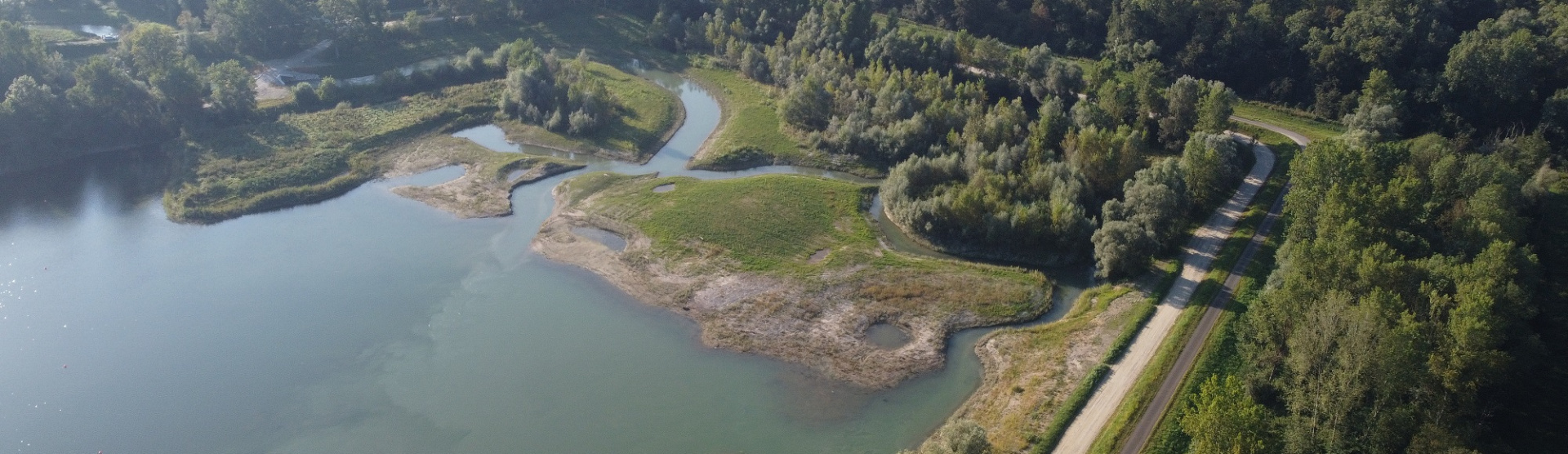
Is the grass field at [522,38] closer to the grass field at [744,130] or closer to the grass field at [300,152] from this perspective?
the grass field at [744,130]

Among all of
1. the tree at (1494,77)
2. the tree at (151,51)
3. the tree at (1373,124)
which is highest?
the tree at (1494,77)

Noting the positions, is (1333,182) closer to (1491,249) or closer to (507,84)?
(1491,249)

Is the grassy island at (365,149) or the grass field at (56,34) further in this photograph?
the grass field at (56,34)

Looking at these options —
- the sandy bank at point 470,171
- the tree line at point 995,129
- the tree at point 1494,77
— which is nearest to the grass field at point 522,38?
the tree line at point 995,129

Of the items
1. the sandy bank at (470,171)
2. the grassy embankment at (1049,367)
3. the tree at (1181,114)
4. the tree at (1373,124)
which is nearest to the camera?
the grassy embankment at (1049,367)

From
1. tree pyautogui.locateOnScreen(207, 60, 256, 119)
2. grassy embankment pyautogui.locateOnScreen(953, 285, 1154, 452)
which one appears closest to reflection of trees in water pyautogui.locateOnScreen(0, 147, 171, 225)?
tree pyautogui.locateOnScreen(207, 60, 256, 119)

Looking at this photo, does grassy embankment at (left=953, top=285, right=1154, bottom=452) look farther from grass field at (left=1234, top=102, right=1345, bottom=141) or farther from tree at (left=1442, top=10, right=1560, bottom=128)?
tree at (left=1442, top=10, right=1560, bottom=128)
